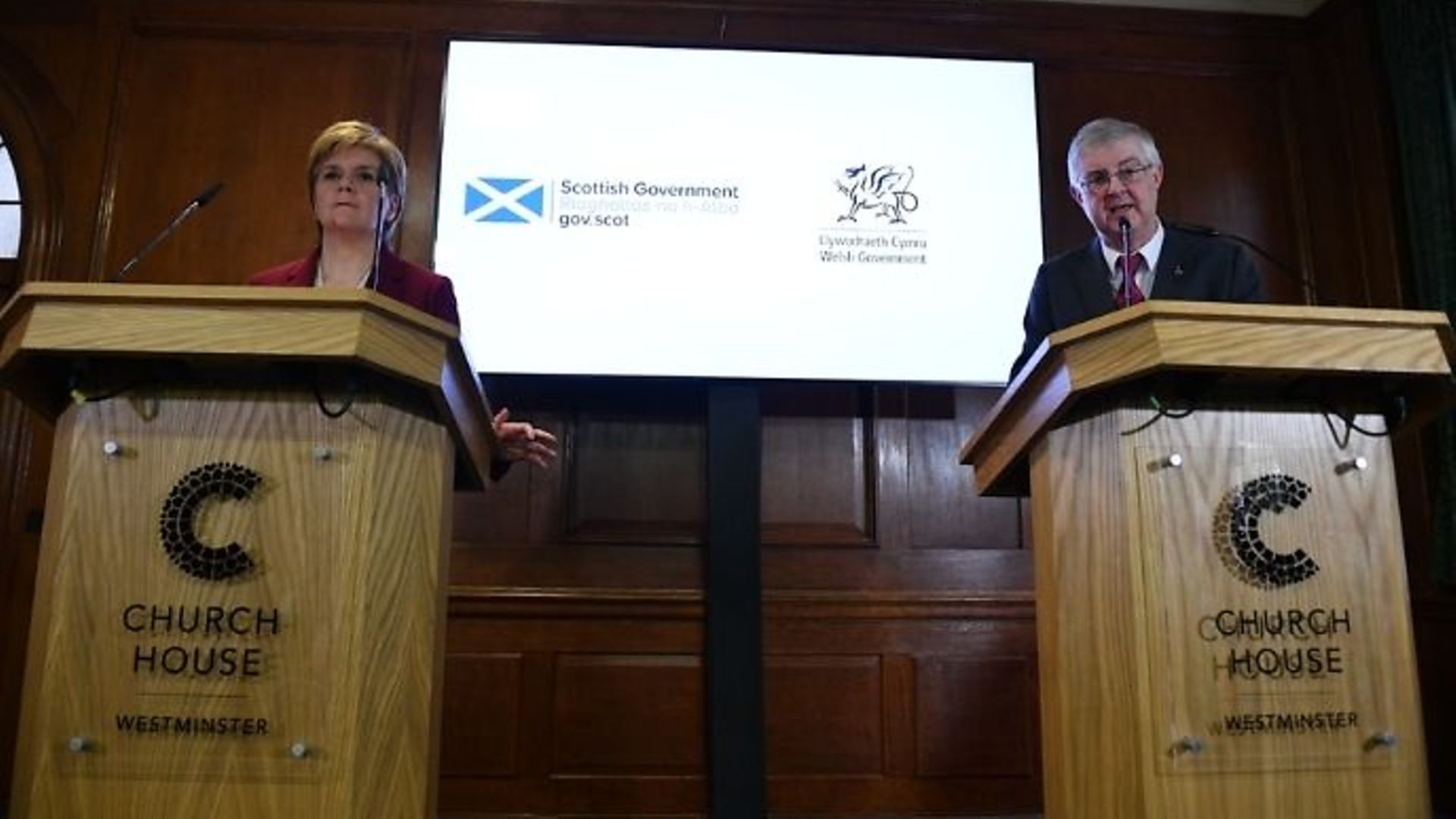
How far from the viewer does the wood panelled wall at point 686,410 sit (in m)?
2.84

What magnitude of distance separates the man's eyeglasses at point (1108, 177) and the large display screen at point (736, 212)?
34.7 inches

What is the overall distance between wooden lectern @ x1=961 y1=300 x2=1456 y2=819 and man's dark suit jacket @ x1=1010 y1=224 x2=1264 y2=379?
51cm

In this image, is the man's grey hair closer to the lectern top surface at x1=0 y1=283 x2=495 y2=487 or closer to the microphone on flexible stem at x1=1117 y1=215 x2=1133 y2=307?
the microphone on flexible stem at x1=1117 y1=215 x2=1133 y2=307

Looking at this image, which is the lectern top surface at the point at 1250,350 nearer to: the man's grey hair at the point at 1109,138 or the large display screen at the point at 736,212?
the man's grey hair at the point at 1109,138

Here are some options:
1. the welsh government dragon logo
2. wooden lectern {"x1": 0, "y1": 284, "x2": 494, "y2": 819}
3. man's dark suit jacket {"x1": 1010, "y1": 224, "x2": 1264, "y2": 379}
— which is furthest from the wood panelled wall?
wooden lectern {"x1": 0, "y1": 284, "x2": 494, "y2": 819}

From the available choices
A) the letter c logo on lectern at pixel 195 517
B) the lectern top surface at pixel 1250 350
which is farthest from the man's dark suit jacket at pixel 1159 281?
the letter c logo on lectern at pixel 195 517

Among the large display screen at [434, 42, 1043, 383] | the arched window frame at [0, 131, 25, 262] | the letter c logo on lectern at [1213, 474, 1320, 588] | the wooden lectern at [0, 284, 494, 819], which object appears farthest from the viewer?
the arched window frame at [0, 131, 25, 262]

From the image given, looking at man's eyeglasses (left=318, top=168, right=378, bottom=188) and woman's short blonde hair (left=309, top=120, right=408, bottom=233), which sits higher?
woman's short blonde hair (left=309, top=120, right=408, bottom=233)

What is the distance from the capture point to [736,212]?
112 inches

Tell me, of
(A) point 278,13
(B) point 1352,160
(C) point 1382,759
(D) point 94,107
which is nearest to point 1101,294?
(C) point 1382,759

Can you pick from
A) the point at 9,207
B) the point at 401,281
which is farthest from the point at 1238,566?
the point at 9,207

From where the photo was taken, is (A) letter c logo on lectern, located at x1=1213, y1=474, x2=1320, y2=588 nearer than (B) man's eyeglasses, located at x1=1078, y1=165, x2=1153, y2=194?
Yes

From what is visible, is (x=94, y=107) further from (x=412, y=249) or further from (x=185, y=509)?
(x=185, y=509)

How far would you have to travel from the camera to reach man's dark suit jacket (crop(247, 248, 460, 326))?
189cm
